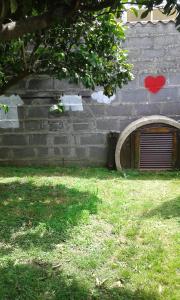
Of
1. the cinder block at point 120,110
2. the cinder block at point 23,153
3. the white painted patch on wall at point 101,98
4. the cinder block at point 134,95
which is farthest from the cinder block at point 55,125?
the cinder block at point 134,95

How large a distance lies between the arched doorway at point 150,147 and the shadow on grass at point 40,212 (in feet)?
4.79

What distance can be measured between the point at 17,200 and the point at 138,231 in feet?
5.89

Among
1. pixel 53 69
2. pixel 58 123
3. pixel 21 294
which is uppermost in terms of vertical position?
pixel 53 69

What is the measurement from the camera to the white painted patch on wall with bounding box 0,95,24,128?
6.43 metres

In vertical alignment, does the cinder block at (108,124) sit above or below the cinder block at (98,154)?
above

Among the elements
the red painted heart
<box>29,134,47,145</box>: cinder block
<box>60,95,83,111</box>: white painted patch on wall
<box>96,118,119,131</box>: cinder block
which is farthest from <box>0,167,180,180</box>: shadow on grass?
the red painted heart

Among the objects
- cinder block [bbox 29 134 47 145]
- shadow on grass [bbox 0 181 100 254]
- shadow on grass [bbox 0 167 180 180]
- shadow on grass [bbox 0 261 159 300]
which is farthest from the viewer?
cinder block [bbox 29 134 47 145]

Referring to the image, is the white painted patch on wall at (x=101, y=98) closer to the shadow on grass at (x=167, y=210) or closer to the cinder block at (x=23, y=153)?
the cinder block at (x=23, y=153)

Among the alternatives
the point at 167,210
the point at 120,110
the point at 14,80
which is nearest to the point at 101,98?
the point at 120,110

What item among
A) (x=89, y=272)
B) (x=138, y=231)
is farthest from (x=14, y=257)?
(x=138, y=231)

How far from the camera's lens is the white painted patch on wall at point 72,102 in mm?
6414

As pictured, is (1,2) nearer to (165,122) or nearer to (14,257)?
(14,257)

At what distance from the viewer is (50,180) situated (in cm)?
575

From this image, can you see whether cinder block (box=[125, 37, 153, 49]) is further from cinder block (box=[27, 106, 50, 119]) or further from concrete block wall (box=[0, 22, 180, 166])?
cinder block (box=[27, 106, 50, 119])
